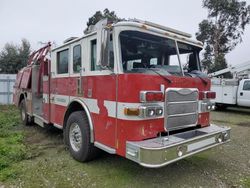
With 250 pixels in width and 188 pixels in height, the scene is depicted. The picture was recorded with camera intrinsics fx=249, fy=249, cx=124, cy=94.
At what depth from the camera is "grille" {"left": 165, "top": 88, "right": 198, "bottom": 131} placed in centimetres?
389

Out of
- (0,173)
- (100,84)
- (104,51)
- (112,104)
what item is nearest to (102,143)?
(112,104)

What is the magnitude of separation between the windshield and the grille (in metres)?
0.42

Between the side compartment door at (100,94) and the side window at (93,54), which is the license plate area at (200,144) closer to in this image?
the side compartment door at (100,94)

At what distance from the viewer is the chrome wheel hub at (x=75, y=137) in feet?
16.1

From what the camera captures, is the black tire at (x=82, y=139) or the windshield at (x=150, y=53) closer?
the windshield at (x=150, y=53)

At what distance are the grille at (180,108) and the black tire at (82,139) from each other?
1530 mm

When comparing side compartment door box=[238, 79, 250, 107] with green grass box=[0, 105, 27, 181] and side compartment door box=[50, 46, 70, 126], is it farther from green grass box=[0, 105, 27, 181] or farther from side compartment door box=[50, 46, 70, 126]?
green grass box=[0, 105, 27, 181]

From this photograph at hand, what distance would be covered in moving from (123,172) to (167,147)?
55.5 inches

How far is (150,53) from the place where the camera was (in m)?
4.55

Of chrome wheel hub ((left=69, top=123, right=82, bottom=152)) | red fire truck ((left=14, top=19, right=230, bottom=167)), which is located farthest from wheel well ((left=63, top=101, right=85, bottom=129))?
chrome wheel hub ((left=69, top=123, right=82, bottom=152))

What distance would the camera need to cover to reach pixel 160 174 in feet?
14.4

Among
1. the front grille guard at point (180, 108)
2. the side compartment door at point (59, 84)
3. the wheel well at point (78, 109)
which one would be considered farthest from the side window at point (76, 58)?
the front grille guard at point (180, 108)

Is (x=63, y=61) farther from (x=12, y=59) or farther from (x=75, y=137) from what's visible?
(x=12, y=59)

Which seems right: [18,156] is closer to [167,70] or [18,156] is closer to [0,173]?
[0,173]
